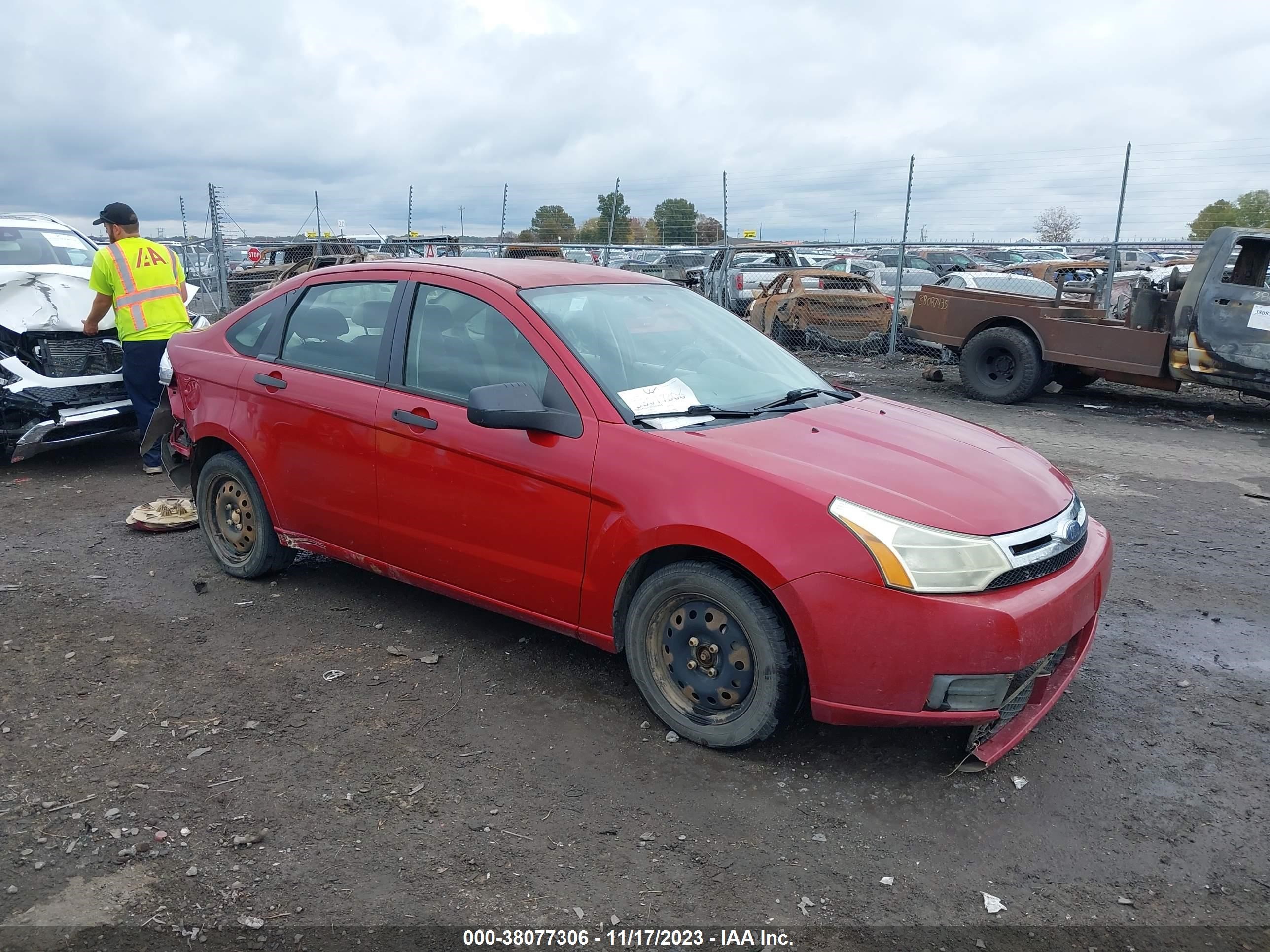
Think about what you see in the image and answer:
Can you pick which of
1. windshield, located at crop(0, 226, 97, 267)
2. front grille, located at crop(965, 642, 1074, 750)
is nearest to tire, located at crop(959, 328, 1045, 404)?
front grille, located at crop(965, 642, 1074, 750)

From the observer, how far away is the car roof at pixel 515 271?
3.95 metres

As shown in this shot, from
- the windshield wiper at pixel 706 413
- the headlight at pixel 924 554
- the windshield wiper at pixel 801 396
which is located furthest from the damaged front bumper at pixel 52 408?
the headlight at pixel 924 554

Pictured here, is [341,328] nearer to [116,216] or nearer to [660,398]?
[660,398]

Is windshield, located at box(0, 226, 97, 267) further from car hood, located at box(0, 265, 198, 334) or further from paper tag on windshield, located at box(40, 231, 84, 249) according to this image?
car hood, located at box(0, 265, 198, 334)

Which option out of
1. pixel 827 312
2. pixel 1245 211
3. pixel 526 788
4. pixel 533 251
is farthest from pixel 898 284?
pixel 1245 211

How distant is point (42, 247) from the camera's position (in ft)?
25.8

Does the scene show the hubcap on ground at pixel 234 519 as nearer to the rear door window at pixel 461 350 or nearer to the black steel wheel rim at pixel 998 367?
the rear door window at pixel 461 350

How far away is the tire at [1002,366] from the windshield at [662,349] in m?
7.17

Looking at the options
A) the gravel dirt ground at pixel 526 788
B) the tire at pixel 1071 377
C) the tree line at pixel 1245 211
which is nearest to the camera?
the gravel dirt ground at pixel 526 788

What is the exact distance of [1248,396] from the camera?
11.2m

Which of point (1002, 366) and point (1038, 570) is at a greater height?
point (1038, 570)

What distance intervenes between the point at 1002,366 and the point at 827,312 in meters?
3.86

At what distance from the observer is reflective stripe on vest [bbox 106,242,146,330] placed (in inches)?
257

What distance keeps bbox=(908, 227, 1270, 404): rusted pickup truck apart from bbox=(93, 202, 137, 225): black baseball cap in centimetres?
855
